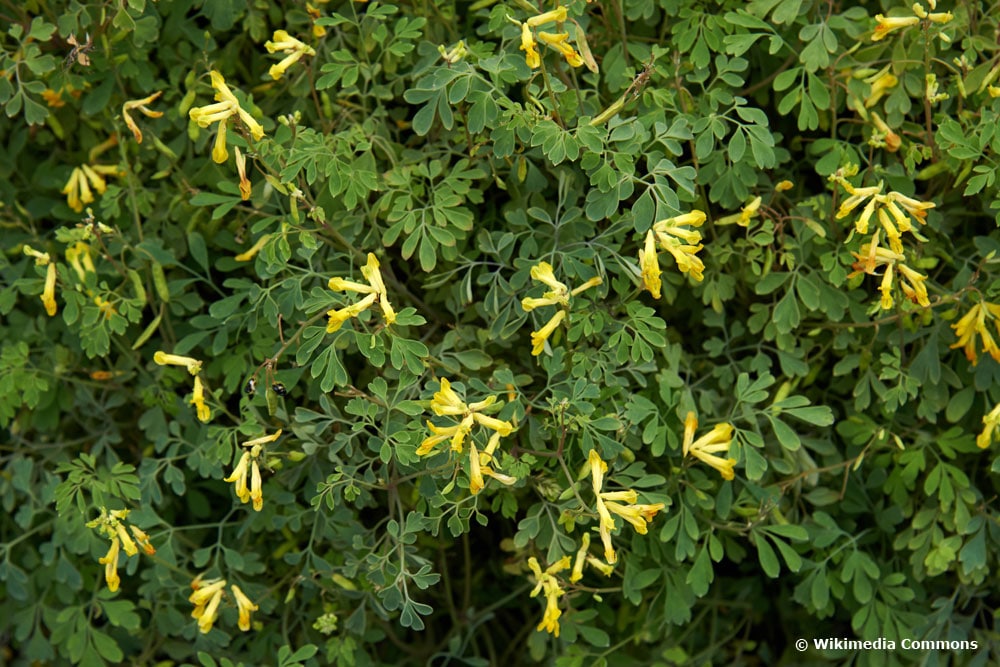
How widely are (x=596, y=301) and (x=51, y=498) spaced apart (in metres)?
1.12

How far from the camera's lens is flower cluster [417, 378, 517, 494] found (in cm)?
143

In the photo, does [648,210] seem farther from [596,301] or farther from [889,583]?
[889,583]

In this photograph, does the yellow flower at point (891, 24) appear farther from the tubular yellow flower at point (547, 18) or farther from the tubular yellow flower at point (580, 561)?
the tubular yellow flower at point (580, 561)

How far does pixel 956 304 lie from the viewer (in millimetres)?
1795

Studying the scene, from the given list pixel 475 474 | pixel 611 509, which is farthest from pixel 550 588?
pixel 475 474

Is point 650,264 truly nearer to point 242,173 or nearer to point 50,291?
point 242,173

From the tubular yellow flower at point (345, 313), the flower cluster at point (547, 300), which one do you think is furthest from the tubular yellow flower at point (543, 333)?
the tubular yellow flower at point (345, 313)

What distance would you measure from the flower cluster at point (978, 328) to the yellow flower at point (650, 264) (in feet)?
2.01

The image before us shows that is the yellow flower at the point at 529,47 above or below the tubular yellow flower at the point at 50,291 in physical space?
above

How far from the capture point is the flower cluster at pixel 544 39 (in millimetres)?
1485

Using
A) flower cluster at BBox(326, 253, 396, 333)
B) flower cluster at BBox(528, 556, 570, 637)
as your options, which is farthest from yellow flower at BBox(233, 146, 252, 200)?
flower cluster at BBox(528, 556, 570, 637)

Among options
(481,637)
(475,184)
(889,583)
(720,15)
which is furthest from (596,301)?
(481,637)

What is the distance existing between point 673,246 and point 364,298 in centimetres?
47

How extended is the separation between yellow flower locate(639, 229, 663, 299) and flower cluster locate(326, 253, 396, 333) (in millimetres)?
385
